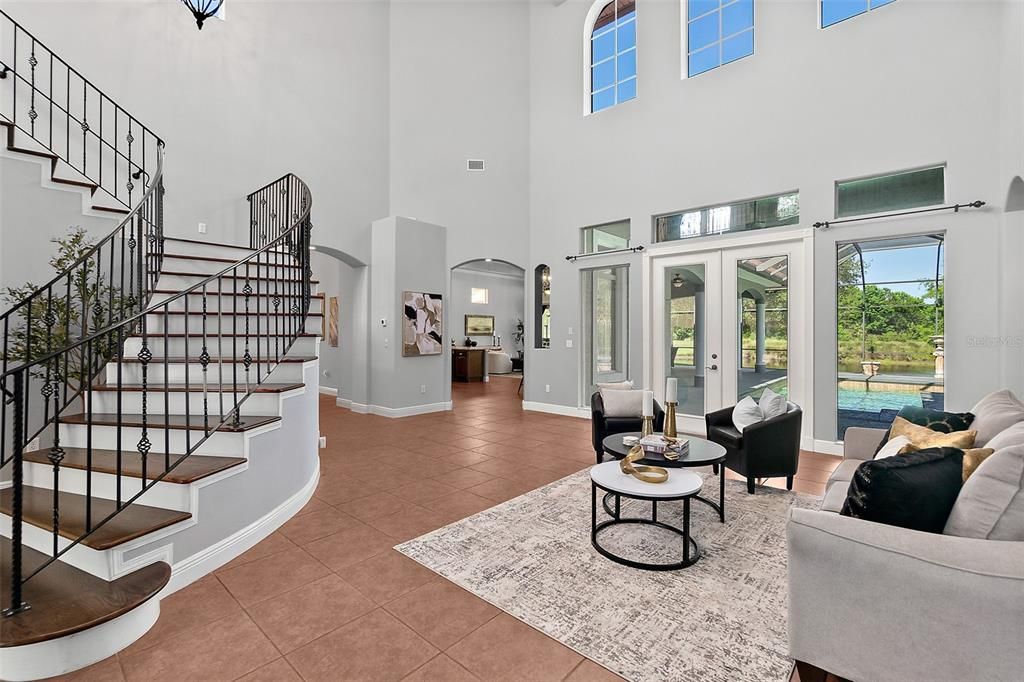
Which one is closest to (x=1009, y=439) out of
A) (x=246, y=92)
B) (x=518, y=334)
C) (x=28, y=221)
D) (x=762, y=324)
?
(x=762, y=324)

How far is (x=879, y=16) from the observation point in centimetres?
466

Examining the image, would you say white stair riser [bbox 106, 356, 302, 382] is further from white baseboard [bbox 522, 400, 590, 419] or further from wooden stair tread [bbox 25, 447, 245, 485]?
white baseboard [bbox 522, 400, 590, 419]

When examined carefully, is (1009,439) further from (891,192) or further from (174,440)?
(174,440)

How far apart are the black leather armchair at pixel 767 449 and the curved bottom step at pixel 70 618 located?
3.64 metres

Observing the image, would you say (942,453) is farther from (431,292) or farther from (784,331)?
(431,292)

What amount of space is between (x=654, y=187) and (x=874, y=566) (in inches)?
223

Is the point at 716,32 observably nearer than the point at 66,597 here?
No

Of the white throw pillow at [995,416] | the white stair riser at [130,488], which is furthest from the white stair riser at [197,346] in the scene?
the white throw pillow at [995,416]

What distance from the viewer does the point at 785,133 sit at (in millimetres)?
5254

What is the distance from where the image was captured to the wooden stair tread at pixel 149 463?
2.37 meters

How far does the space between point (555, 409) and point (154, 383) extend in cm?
Result: 535

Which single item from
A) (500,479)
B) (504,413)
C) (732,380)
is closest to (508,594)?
(500,479)

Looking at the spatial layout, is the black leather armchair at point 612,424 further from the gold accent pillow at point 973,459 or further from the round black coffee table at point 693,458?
the gold accent pillow at point 973,459

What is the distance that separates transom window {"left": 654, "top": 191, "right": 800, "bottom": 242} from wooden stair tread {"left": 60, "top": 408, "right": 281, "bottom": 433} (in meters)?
5.30
